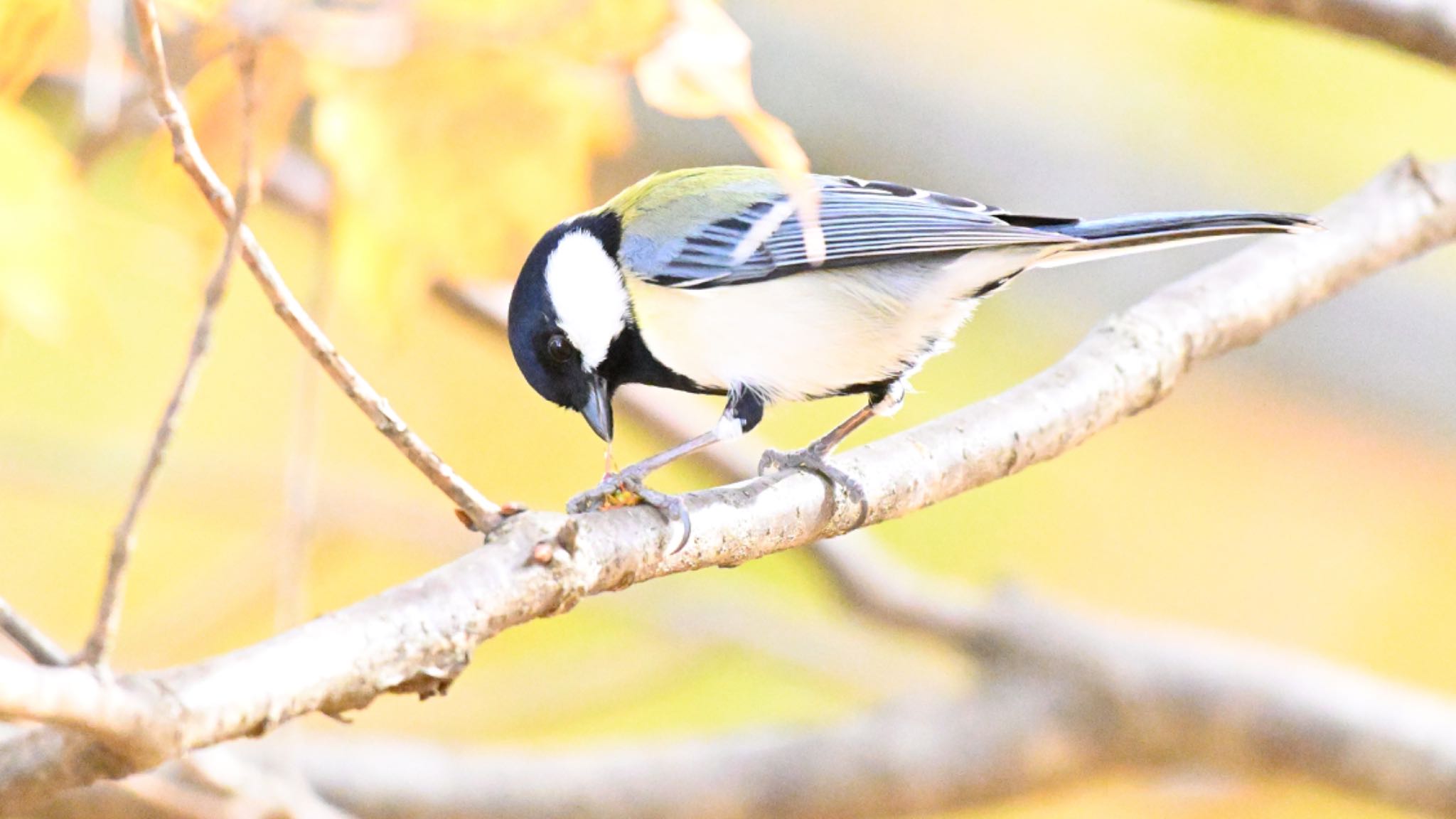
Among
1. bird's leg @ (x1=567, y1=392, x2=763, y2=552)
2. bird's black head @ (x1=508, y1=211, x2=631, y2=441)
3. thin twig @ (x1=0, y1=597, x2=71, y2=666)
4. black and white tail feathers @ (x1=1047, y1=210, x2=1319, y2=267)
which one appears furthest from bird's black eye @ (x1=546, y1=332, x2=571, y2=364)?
thin twig @ (x1=0, y1=597, x2=71, y2=666)

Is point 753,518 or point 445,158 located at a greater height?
point 445,158

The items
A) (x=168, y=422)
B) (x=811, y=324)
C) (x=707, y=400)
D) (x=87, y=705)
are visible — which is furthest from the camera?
(x=707, y=400)

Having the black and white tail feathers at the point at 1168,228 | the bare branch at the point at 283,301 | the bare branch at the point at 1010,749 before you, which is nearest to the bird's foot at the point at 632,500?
the bare branch at the point at 283,301

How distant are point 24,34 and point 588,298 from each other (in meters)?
0.43

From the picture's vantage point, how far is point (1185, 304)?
1083mm

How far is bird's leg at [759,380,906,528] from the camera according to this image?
876mm

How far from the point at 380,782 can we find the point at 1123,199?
1171 mm

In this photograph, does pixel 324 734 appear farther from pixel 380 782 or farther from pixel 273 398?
pixel 273 398

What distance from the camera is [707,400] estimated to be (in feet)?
7.03

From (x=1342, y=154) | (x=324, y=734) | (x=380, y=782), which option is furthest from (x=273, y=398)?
(x=1342, y=154)

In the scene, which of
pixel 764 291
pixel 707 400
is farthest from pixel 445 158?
pixel 707 400

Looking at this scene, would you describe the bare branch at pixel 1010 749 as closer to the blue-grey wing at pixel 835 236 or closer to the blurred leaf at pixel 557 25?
the blue-grey wing at pixel 835 236

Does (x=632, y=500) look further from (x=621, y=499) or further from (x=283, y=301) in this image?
(x=283, y=301)

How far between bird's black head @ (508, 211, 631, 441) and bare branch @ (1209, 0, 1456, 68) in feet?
1.71
